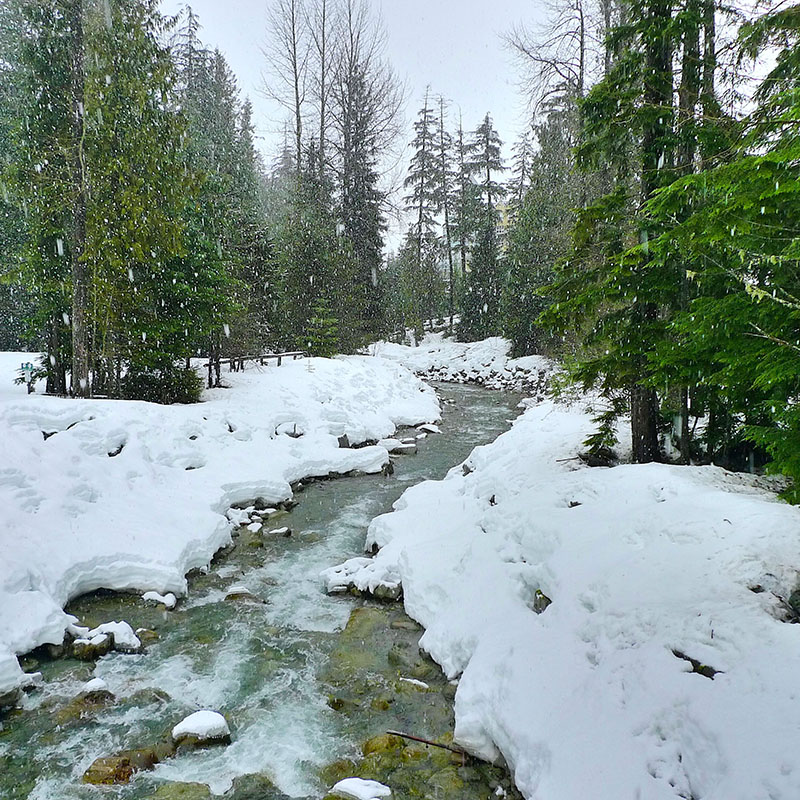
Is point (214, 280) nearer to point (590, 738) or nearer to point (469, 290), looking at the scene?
point (590, 738)

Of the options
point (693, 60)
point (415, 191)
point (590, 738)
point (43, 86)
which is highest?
point (415, 191)

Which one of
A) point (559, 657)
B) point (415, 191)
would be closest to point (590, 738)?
point (559, 657)

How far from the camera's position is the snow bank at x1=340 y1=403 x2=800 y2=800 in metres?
3.63

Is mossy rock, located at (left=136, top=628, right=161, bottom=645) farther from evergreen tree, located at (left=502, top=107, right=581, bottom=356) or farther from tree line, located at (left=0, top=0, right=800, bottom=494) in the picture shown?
evergreen tree, located at (left=502, top=107, right=581, bottom=356)

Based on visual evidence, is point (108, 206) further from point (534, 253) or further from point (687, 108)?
point (534, 253)

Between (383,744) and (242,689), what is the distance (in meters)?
1.79

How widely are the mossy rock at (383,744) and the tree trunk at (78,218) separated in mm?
10440

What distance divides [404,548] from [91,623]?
446 cm

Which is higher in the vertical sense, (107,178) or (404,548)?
(107,178)

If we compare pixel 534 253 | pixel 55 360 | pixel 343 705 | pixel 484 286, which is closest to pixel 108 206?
pixel 55 360

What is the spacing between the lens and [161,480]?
395 inches

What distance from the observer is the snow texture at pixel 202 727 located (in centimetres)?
489

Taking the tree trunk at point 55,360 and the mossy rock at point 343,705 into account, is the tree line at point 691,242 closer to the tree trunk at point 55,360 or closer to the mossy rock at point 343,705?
the mossy rock at point 343,705

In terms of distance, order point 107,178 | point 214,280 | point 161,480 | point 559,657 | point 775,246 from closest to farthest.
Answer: point 775,246 → point 559,657 → point 161,480 → point 107,178 → point 214,280
